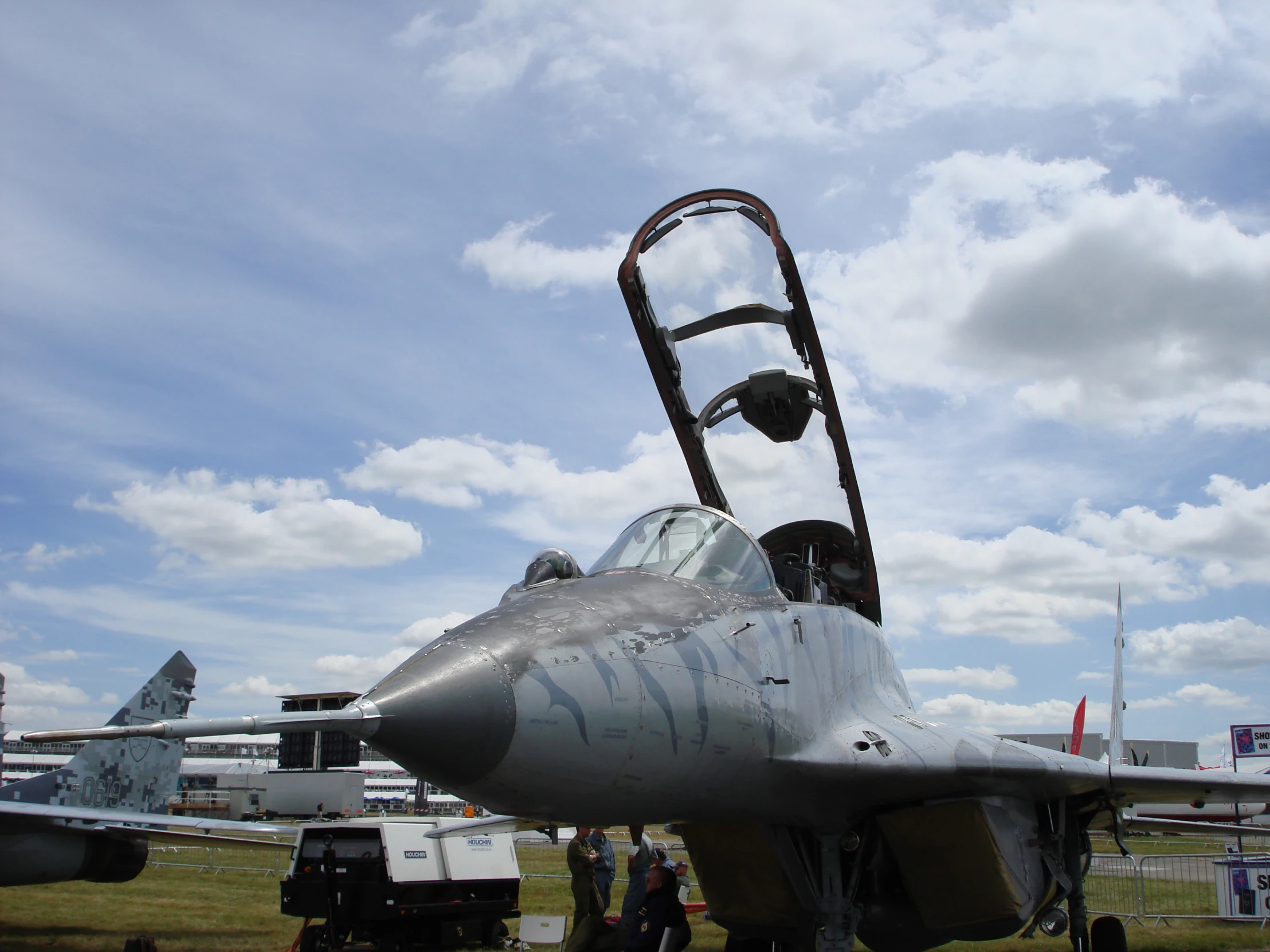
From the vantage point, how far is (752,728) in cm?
513

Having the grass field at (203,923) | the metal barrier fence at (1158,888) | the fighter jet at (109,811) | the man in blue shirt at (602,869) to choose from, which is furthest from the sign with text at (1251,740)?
the fighter jet at (109,811)

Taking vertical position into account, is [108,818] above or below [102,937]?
above

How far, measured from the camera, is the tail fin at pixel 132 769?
47.9 ft

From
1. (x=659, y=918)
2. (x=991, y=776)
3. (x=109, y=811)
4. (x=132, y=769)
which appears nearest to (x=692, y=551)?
(x=991, y=776)

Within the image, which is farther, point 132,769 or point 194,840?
point 132,769

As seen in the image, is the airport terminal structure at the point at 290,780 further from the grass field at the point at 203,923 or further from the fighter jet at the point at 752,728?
the fighter jet at the point at 752,728

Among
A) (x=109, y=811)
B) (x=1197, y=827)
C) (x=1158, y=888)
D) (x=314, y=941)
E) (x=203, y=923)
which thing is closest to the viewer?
(x=314, y=941)

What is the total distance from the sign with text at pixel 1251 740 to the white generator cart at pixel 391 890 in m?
19.7

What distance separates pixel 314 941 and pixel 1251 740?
2266 centimetres

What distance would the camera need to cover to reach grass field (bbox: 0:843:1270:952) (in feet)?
38.7

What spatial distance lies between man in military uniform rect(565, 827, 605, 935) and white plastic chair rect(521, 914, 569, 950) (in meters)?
0.61

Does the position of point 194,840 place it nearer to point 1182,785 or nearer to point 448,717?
point 448,717

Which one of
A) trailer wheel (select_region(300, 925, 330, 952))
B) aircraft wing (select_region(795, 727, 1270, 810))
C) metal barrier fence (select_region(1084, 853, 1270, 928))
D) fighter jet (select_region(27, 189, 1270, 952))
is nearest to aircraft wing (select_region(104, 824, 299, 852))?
trailer wheel (select_region(300, 925, 330, 952))

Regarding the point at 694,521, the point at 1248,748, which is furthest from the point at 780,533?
the point at 1248,748
